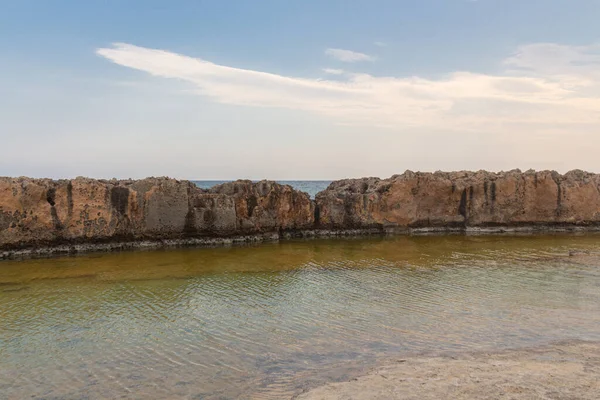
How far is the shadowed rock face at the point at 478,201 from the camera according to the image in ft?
73.3

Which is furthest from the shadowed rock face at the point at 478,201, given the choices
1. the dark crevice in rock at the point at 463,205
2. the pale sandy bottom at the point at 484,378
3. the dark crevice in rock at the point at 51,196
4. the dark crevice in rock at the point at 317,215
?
the pale sandy bottom at the point at 484,378

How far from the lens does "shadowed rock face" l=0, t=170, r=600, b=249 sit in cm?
1589

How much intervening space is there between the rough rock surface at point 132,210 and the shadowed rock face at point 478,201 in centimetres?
401

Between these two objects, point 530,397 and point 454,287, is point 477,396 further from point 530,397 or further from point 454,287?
point 454,287

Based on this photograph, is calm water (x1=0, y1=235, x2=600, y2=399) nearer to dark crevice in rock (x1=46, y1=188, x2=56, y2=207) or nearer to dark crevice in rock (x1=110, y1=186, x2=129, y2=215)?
dark crevice in rock (x1=110, y1=186, x2=129, y2=215)

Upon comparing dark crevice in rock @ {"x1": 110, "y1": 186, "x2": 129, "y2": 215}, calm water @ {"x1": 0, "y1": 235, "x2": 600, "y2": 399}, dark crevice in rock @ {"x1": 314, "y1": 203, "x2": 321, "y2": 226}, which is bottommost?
calm water @ {"x1": 0, "y1": 235, "x2": 600, "y2": 399}

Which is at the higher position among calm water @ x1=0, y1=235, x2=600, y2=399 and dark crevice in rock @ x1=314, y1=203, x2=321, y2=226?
dark crevice in rock @ x1=314, y1=203, x2=321, y2=226

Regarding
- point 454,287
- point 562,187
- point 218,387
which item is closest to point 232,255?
point 454,287

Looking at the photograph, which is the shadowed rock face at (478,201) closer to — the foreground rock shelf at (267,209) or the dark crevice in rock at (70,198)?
the foreground rock shelf at (267,209)

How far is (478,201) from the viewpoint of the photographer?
2289 centimetres

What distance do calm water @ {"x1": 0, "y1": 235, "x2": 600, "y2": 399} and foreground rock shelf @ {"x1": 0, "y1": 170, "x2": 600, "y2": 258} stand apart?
1839 millimetres

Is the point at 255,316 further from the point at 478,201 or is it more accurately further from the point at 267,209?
the point at 478,201

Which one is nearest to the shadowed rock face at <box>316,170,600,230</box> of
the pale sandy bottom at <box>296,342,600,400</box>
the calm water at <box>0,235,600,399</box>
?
the calm water at <box>0,235,600,399</box>

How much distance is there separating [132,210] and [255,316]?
33.8 feet
